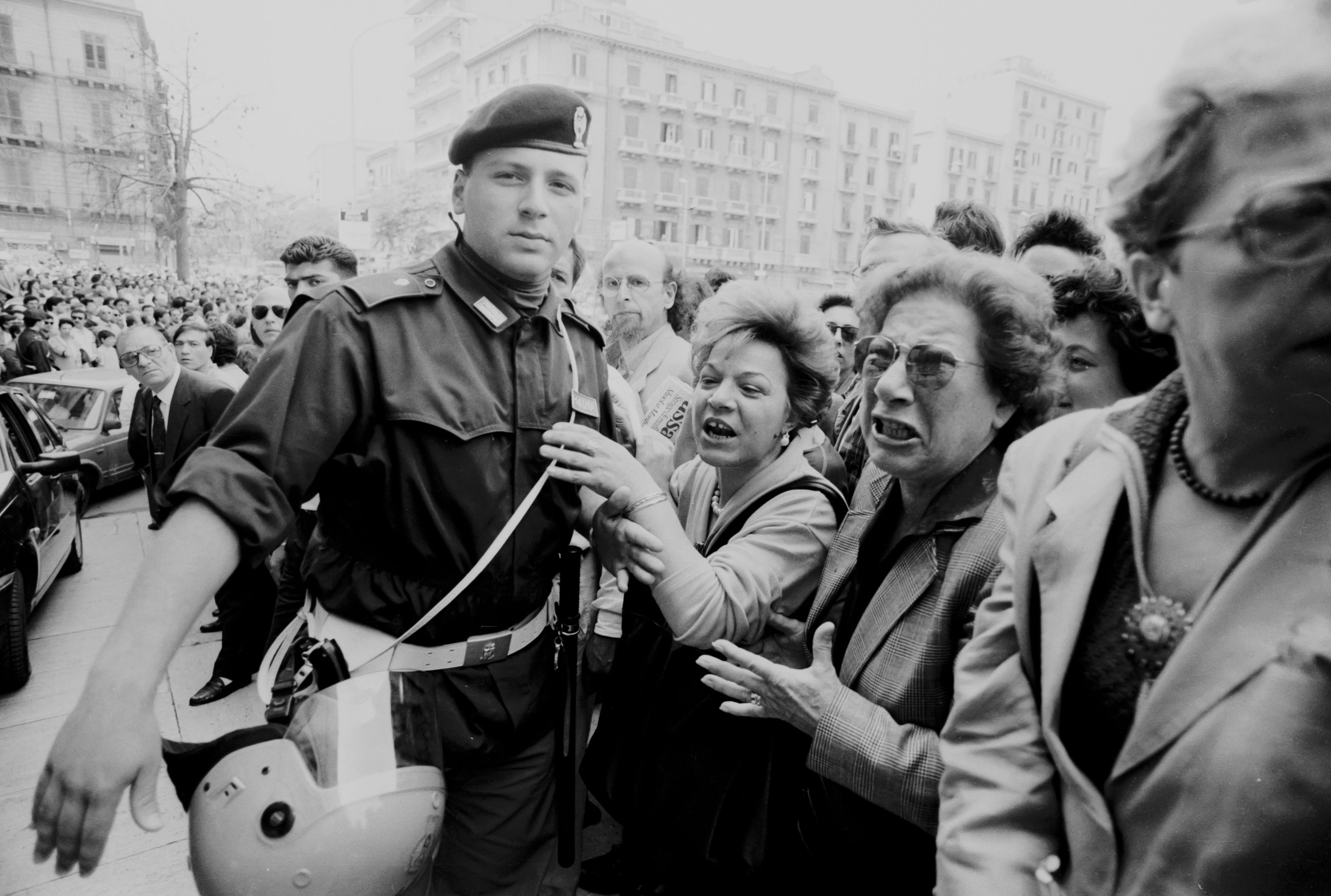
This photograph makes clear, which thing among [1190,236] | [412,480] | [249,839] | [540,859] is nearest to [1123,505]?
[1190,236]

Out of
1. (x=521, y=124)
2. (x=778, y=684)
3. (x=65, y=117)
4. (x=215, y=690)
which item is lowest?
(x=215, y=690)

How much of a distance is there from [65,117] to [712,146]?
31277 mm

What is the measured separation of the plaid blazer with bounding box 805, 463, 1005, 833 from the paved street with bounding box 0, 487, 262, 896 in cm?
246

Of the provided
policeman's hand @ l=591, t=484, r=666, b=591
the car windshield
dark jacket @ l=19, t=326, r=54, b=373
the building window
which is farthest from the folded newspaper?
the building window

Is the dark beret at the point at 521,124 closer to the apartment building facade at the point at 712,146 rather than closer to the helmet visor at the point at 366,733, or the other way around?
the helmet visor at the point at 366,733

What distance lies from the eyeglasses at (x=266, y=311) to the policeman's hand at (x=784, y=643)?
14.8ft

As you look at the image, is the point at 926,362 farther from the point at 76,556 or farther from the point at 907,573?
the point at 76,556

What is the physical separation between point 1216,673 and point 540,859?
1618mm

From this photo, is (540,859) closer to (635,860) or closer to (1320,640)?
(635,860)

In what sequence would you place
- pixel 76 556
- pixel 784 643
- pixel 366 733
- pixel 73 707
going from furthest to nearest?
pixel 76 556 → pixel 73 707 → pixel 784 643 → pixel 366 733

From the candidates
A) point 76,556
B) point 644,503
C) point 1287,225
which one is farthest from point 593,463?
point 76,556

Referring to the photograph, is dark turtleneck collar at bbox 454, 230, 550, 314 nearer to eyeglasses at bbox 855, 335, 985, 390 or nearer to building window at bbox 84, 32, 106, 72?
eyeglasses at bbox 855, 335, 985, 390

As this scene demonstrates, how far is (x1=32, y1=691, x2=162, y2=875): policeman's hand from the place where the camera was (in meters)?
1.09

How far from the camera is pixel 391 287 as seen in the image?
5.27ft
